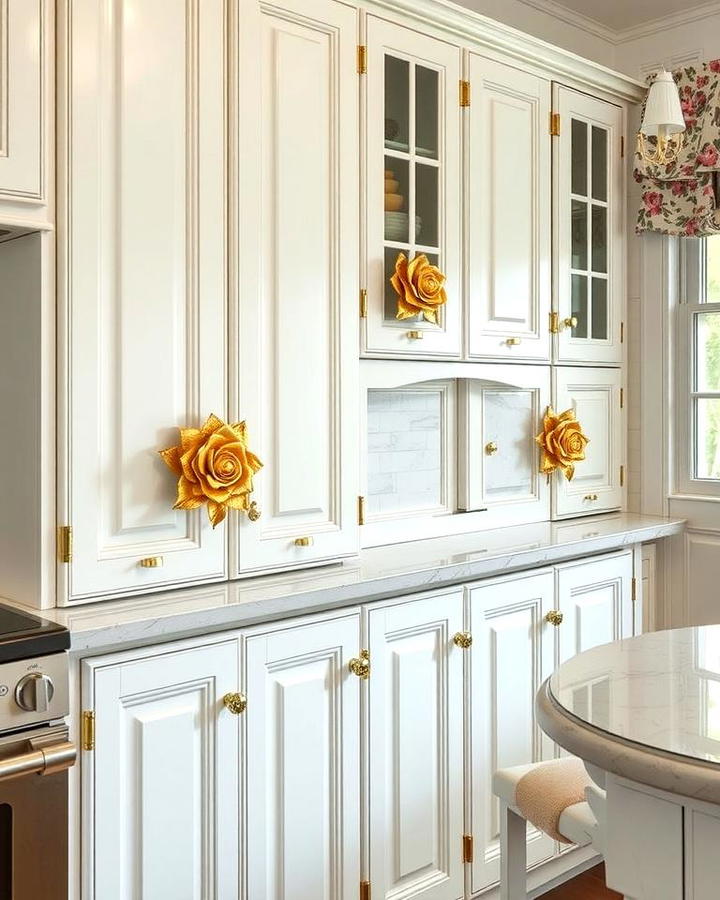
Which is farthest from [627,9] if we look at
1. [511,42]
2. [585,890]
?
[585,890]

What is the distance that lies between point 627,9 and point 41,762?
10.0 ft

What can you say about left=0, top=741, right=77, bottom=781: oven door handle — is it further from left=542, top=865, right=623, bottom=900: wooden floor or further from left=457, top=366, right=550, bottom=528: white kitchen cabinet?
left=542, top=865, right=623, bottom=900: wooden floor

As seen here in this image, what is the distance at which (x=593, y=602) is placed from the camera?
9.52 ft

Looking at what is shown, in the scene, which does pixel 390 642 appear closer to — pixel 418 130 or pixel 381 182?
pixel 381 182

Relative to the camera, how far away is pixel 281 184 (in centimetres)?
219

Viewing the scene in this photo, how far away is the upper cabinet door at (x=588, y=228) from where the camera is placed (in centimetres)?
303

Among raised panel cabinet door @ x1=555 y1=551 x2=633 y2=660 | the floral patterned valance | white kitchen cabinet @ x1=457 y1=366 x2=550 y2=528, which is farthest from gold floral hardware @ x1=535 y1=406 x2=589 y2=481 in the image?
the floral patterned valance

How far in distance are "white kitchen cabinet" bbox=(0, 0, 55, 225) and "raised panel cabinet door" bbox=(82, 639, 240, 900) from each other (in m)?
0.86

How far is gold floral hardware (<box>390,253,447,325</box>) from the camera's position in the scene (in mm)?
2486

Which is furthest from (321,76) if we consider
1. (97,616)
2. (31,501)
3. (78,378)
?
(97,616)

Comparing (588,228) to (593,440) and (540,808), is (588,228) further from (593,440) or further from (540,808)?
(540,808)

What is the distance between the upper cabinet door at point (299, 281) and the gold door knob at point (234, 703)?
0.29 metres

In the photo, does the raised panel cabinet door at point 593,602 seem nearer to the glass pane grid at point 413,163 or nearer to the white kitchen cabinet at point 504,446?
the white kitchen cabinet at point 504,446

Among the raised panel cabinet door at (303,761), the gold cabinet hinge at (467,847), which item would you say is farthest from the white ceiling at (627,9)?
the gold cabinet hinge at (467,847)
